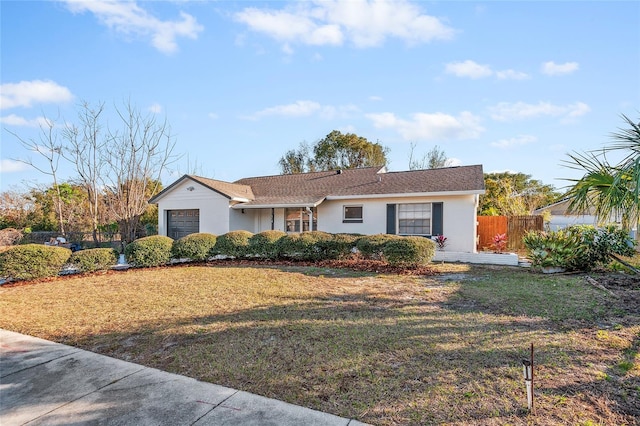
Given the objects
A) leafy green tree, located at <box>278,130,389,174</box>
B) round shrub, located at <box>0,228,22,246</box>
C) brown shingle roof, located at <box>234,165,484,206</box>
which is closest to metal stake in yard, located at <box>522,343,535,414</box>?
brown shingle roof, located at <box>234,165,484,206</box>

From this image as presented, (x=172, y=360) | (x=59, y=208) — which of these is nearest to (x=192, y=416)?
(x=172, y=360)

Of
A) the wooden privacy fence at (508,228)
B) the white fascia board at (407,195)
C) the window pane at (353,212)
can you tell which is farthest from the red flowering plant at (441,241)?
the window pane at (353,212)

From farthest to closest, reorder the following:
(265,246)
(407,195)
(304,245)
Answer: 1. (407,195)
2. (265,246)
3. (304,245)

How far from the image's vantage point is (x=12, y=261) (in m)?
9.14

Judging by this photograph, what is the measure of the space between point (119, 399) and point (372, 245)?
8721mm

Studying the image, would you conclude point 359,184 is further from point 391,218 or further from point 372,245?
point 372,245

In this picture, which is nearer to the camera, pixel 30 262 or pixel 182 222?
pixel 30 262

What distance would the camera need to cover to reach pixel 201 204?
1783 centimetres

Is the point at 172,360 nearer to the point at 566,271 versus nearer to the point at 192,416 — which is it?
the point at 192,416

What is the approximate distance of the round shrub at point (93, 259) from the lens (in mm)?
10344

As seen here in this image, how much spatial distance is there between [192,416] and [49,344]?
3368 mm

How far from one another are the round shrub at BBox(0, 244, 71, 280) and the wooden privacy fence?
56.0 feet

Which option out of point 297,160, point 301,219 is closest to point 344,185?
point 301,219

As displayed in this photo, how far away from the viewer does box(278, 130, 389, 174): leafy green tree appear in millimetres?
35594
